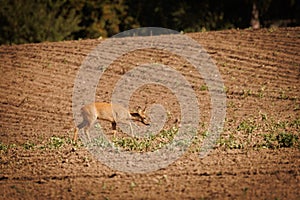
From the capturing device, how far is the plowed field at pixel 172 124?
911cm

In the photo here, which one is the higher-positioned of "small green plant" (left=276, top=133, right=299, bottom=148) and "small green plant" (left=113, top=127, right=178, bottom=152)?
"small green plant" (left=276, top=133, right=299, bottom=148)

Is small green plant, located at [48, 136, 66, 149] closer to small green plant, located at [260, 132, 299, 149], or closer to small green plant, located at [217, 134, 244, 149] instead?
small green plant, located at [217, 134, 244, 149]

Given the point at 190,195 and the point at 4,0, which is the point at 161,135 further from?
the point at 4,0

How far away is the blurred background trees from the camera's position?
115 feet

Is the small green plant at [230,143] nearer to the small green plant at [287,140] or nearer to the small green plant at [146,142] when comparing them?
the small green plant at [287,140]

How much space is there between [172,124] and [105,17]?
2420 centimetres

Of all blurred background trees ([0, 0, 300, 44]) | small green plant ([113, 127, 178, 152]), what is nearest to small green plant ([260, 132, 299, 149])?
small green plant ([113, 127, 178, 152])

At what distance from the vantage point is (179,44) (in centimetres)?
2208

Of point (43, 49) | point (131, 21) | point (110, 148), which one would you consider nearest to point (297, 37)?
point (43, 49)

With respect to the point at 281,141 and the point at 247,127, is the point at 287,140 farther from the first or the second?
the point at 247,127

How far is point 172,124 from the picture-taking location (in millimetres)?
15148

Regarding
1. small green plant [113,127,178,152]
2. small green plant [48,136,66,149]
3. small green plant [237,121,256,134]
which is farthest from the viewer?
small green plant [237,121,256,134]

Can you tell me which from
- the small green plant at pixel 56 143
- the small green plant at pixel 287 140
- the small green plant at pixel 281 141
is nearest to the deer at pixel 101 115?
the small green plant at pixel 56 143

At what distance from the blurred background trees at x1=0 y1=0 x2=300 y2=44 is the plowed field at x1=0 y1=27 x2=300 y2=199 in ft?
38.4
